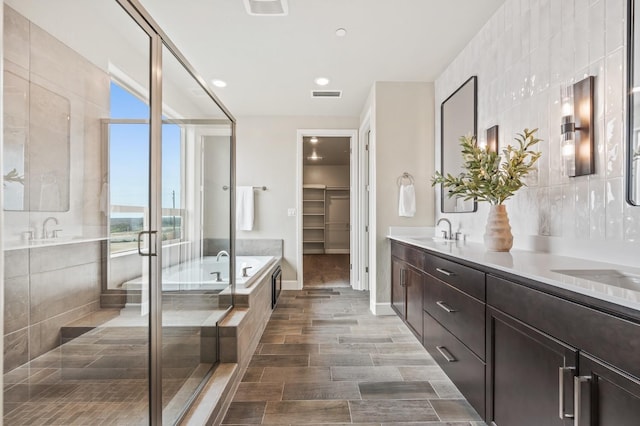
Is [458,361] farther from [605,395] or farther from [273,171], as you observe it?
[273,171]

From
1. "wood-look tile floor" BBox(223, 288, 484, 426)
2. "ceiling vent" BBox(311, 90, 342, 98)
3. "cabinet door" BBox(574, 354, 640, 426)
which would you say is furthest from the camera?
"ceiling vent" BBox(311, 90, 342, 98)

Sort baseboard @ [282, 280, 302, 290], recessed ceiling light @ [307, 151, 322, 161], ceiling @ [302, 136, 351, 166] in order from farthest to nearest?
1. recessed ceiling light @ [307, 151, 322, 161]
2. ceiling @ [302, 136, 351, 166]
3. baseboard @ [282, 280, 302, 290]

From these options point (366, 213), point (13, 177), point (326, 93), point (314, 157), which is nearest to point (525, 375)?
point (13, 177)

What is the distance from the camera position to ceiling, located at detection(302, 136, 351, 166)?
580cm

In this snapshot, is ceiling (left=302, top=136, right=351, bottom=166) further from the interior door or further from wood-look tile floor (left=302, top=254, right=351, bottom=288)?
wood-look tile floor (left=302, top=254, right=351, bottom=288)

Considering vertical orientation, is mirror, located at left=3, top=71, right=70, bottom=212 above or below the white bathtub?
above

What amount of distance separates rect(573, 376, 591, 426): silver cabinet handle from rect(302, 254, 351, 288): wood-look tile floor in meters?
3.75

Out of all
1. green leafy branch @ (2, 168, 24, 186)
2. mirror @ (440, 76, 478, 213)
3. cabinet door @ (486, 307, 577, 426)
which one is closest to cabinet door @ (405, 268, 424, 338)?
mirror @ (440, 76, 478, 213)

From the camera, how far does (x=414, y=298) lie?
251 cm

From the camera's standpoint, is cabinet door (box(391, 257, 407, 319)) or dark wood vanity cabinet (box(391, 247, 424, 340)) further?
cabinet door (box(391, 257, 407, 319))

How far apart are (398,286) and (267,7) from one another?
2.62 metres

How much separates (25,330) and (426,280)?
2.22 metres

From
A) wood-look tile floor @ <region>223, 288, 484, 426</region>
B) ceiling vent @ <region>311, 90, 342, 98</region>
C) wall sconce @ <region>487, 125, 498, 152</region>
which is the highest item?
ceiling vent @ <region>311, 90, 342, 98</region>

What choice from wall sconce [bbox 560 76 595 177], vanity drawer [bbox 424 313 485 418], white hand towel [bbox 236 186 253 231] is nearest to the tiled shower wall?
wall sconce [bbox 560 76 595 177]
